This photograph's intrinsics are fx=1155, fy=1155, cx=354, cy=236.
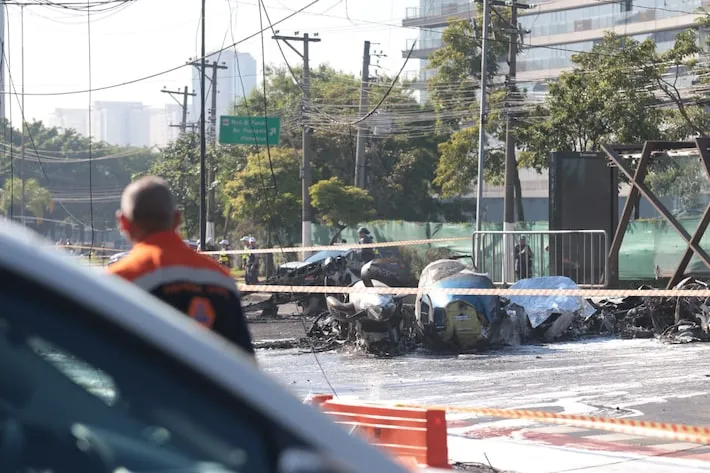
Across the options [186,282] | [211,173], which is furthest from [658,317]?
[211,173]

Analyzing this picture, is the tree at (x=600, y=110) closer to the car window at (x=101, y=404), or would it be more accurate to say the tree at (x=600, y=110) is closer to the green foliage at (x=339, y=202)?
the green foliage at (x=339, y=202)

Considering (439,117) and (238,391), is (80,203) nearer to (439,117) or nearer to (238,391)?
(439,117)

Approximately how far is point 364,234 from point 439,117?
28829 millimetres

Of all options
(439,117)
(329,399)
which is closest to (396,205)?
(439,117)

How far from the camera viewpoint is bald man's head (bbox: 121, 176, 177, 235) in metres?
4.00

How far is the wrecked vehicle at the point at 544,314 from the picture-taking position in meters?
17.2

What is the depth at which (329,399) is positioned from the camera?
7199 millimetres

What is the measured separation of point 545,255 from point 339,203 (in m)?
23.2

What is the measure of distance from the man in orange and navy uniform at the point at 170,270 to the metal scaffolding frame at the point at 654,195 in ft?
50.0

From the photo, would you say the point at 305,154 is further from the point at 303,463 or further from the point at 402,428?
the point at 303,463

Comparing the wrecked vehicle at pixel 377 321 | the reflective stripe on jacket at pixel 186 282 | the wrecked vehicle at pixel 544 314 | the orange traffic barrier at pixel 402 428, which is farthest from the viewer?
the wrecked vehicle at pixel 544 314

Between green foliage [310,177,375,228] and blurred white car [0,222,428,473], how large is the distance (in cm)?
4393

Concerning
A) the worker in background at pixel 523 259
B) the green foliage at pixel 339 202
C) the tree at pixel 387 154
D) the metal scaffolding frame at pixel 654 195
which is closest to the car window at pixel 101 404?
the metal scaffolding frame at pixel 654 195

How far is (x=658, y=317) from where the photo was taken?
722 inches
